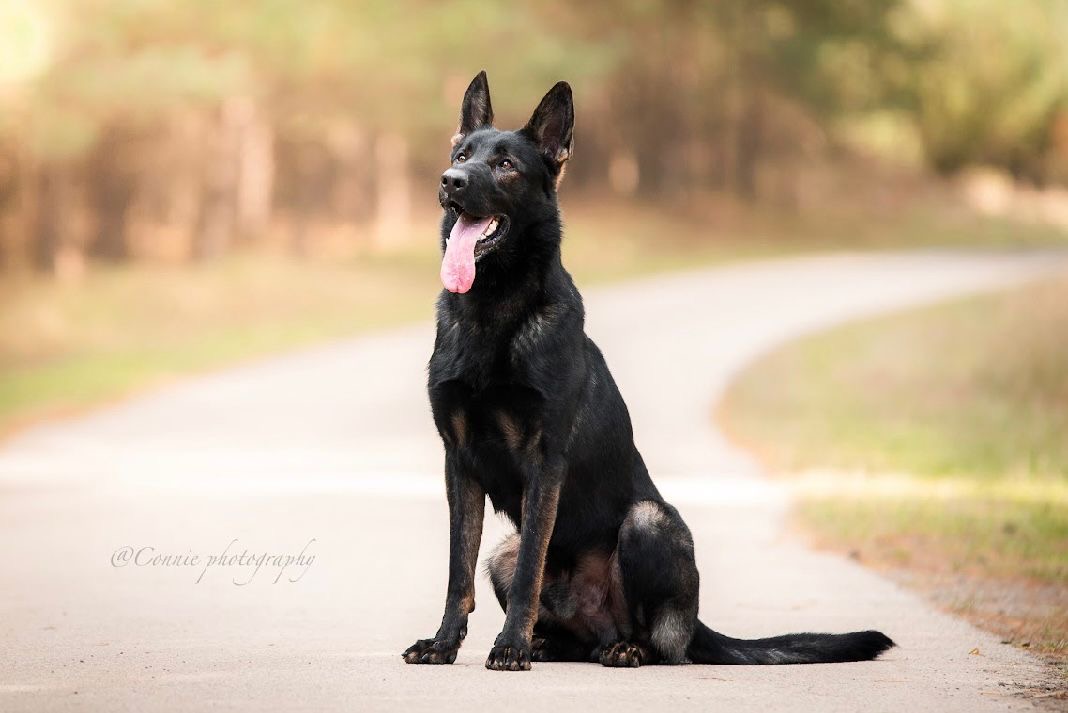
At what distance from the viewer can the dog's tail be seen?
20.8 feet

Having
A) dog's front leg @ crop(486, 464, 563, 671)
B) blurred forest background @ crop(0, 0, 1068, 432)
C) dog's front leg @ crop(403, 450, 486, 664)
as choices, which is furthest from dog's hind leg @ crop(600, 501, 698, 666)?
blurred forest background @ crop(0, 0, 1068, 432)

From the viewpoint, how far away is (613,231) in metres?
48.0

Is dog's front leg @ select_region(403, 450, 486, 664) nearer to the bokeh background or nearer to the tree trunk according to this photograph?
the bokeh background

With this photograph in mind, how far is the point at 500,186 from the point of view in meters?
6.25

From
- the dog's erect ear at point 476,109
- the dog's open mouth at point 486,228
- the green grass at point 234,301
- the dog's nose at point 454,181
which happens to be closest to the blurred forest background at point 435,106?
the green grass at point 234,301

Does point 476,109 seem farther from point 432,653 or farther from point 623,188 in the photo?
point 623,188

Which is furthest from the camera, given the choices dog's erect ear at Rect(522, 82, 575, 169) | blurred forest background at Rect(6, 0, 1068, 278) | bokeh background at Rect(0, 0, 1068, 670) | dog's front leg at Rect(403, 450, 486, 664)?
blurred forest background at Rect(6, 0, 1068, 278)

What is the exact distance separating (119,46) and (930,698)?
31.0 meters

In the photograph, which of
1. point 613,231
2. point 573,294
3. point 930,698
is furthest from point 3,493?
point 613,231

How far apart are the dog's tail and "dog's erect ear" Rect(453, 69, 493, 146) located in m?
2.31

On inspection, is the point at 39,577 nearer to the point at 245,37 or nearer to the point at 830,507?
the point at 830,507

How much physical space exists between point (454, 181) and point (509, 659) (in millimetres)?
1869

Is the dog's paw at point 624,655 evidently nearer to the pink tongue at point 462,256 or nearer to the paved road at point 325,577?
the paved road at point 325,577

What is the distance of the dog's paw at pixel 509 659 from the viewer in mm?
6000
